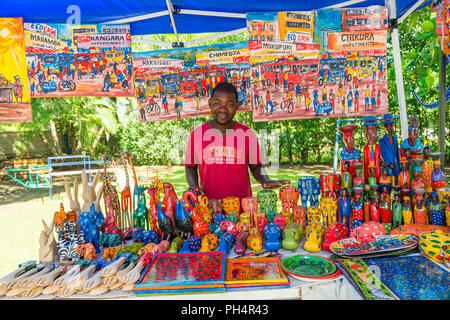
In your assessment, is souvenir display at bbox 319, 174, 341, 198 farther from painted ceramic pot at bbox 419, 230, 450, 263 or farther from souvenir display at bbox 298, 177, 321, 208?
painted ceramic pot at bbox 419, 230, 450, 263

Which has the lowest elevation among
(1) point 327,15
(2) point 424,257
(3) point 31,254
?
(3) point 31,254

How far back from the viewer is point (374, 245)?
1438 millimetres

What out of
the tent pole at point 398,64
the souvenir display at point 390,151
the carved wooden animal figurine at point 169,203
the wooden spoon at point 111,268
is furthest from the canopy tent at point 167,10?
the wooden spoon at point 111,268

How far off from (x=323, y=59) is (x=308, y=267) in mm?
1755

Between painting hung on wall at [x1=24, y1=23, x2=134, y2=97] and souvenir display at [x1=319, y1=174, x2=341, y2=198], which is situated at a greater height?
painting hung on wall at [x1=24, y1=23, x2=134, y2=97]

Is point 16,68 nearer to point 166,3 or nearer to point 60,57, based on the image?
point 60,57

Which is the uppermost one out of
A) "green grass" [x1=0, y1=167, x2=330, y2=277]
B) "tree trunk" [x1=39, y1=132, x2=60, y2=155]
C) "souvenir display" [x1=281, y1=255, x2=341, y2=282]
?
"tree trunk" [x1=39, y1=132, x2=60, y2=155]

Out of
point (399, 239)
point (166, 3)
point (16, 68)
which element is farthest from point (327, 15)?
point (16, 68)

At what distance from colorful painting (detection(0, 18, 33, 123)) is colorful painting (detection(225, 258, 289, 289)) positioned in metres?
2.18

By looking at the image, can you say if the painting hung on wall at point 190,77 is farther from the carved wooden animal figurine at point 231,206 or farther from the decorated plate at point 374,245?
the decorated plate at point 374,245

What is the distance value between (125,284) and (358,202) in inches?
51.5

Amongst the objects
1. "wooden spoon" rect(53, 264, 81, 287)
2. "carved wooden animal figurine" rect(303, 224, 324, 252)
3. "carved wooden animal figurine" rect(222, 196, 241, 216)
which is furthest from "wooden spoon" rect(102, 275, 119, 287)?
"carved wooden animal figurine" rect(303, 224, 324, 252)

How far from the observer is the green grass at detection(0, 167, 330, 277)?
3660mm

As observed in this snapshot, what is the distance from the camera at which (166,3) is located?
2.44m
